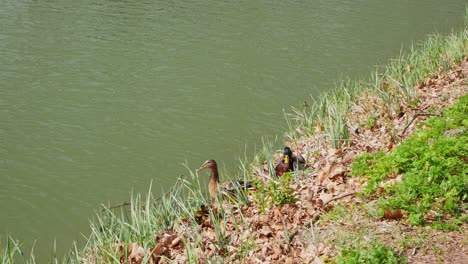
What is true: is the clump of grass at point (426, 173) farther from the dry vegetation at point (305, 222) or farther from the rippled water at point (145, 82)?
the rippled water at point (145, 82)

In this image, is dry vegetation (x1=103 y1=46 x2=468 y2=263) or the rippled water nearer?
dry vegetation (x1=103 y1=46 x2=468 y2=263)

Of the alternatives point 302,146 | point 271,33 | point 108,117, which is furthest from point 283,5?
point 302,146

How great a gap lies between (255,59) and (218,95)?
2811 mm

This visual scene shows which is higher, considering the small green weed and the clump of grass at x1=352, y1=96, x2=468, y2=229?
the clump of grass at x1=352, y1=96, x2=468, y2=229

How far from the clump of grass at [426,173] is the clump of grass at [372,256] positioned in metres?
0.55

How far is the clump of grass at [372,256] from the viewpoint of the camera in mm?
3654

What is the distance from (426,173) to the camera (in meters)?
4.60

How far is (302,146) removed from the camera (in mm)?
7301

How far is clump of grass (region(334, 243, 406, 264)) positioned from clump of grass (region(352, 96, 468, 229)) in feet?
1.80

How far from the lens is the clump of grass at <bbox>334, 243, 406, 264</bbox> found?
144 inches

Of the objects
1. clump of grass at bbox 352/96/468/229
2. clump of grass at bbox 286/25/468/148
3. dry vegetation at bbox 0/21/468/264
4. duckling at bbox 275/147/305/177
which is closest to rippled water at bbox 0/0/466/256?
clump of grass at bbox 286/25/468/148

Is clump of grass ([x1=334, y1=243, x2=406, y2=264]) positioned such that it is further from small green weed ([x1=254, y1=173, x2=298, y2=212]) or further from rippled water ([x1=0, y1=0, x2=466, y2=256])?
rippled water ([x1=0, y1=0, x2=466, y2=256])

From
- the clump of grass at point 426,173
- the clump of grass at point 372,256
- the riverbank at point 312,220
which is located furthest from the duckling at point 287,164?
the clump of grass at point 372,256

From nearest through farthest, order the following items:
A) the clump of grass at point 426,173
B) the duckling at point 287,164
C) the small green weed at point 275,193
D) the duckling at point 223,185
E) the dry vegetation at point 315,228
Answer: the dry vegetation at point 315,228 → the clump of grass at point 426,173 → the small green weed at point 275,193 → the duckling at point 223,185 → the duckling at point 287,164
